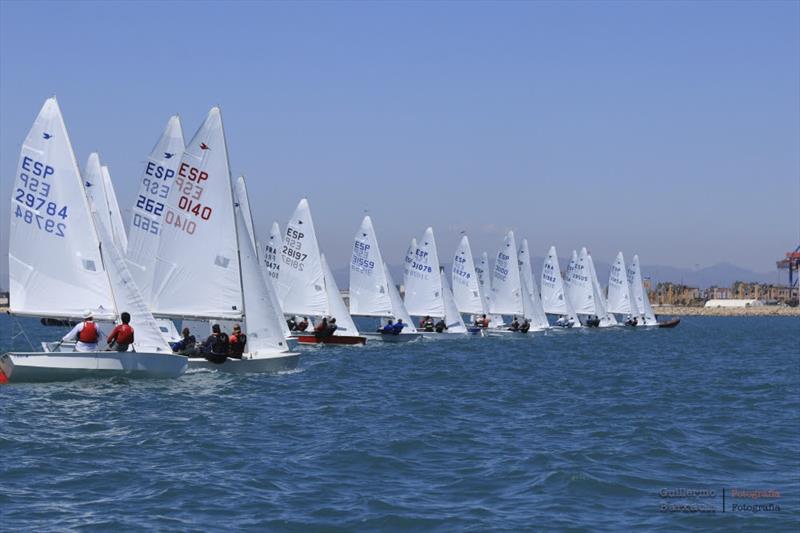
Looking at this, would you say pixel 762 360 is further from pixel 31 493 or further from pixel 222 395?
pixel 31 493

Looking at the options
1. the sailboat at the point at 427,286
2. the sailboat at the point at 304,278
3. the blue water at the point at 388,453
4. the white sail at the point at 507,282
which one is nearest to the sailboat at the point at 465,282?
the white sail at the point at 507,282

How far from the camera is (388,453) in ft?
58.2

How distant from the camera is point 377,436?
19.6 m

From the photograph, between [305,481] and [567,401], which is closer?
[305,481]

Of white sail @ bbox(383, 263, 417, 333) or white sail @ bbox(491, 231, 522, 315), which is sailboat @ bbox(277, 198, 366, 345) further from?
white sail @ bbox(491, 231, 522, 315)

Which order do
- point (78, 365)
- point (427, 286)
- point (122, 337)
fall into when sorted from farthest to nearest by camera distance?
point (427, 286)
point (122, 337)
point (78, 365)

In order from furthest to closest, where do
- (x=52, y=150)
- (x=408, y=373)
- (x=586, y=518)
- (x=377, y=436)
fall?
(x=408, y=373)
(x=52, y=150)
(x=377, y=436)
(x=586, y=518)

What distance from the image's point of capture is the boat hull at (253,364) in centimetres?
2808

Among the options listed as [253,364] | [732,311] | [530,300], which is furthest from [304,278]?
[732,311]

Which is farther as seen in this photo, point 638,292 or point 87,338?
point 638,292

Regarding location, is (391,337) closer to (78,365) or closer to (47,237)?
(47,237)

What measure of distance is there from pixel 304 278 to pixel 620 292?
49.2 meters

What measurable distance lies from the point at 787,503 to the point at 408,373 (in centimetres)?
2104

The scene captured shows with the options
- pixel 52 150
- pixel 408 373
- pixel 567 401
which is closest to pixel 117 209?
pixel 408 373
